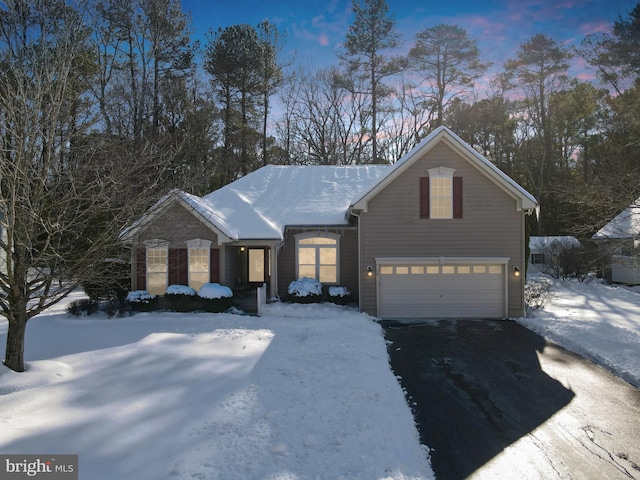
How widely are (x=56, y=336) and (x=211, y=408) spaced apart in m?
6.48

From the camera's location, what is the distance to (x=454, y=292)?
12.8 metres

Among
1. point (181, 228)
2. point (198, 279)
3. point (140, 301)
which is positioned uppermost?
point (181, 228)

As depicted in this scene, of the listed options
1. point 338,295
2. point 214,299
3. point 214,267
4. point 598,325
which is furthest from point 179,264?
point 598,325

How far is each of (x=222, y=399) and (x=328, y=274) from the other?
915 centimetres

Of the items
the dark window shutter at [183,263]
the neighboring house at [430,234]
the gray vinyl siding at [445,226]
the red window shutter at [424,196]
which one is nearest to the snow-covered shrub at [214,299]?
the neighboring house at [430,234]

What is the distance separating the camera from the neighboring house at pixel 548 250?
2261 cm

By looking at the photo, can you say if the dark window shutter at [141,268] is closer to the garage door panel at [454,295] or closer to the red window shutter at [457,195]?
the garage door panel at [454,295]

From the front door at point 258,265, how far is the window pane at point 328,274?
130 inches

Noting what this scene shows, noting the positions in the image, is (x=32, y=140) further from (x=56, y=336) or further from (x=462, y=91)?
(x=462, y=91)

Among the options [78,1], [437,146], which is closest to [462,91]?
[437,146]

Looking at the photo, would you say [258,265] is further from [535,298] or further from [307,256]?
[535,298]

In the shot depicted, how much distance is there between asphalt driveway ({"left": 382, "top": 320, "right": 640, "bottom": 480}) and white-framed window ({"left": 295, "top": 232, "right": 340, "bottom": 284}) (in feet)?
17.1

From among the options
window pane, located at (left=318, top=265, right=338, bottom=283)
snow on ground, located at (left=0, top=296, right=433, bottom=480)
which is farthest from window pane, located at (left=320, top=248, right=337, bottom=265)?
snow on ground, located at (left=0, top=296, right=433, bottom=480)

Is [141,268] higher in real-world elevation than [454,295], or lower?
higher
